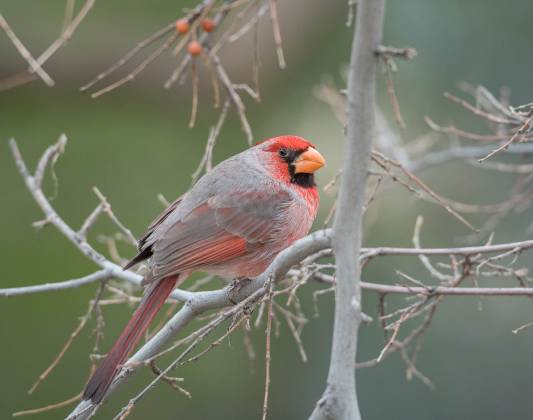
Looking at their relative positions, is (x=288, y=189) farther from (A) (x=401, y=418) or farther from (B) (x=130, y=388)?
(B) (x=130, y=388)

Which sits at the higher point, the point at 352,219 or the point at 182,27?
the point at 182,27

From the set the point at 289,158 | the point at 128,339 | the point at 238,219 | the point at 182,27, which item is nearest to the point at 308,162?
the point at 289,158

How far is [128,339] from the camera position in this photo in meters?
2.85

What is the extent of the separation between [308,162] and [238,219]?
382 millimetres

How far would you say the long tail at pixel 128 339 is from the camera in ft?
8.34

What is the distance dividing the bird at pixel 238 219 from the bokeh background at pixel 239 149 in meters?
2.40

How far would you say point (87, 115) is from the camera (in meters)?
7.32

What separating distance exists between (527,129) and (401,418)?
13.4 ft

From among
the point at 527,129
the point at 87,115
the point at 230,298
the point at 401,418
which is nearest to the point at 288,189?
the point at 230,298

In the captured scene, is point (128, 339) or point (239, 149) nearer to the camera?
point (128, 339)

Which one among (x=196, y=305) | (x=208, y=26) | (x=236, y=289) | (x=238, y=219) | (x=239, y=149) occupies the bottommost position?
(x=196, y=305)

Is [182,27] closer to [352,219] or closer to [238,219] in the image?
[352,219]

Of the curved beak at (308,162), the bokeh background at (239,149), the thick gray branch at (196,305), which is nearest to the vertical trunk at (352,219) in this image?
the thick gray branch at (196,305)

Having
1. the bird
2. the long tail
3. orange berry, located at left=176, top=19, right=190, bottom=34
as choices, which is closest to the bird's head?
the bird
